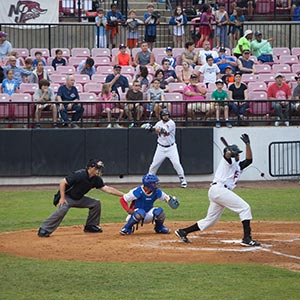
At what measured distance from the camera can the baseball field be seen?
37.5 ft

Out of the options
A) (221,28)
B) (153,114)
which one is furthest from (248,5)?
(153,114)

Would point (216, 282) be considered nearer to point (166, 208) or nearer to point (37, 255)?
point (37, 255)

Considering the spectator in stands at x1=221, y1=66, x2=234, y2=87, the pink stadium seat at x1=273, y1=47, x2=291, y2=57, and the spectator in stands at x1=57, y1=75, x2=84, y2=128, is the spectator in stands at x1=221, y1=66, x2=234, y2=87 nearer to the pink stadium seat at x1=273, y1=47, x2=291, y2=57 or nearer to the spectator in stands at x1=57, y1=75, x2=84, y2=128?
the pink stadium seat at x1=273, y1=47, x2=291, y2=57

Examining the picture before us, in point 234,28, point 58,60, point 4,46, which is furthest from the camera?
point 234,28

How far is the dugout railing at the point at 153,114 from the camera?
22516 mm

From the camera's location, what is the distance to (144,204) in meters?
15.5

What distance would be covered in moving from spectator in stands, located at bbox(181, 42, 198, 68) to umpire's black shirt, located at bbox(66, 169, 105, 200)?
35.9 feet

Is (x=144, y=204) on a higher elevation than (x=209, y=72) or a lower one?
lower

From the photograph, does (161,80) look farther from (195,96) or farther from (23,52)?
(23,52)

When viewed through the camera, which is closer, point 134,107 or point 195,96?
point 134,107

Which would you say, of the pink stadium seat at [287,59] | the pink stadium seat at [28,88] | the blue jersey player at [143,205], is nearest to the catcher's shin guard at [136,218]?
the blue jersey player at [143,205]

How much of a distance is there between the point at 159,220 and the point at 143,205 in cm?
35

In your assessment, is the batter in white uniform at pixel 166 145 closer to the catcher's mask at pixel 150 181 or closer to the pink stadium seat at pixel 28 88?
the pink stadium seat at pixel 28 88

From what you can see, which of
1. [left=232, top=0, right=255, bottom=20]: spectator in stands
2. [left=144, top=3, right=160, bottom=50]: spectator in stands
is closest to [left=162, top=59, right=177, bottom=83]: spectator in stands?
[left=144, top=3, right=160, bottom=50]: spectator in stands
